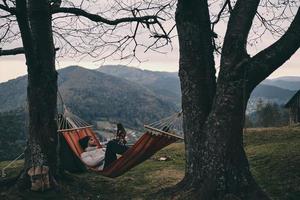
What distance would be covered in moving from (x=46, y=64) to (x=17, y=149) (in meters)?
54.1

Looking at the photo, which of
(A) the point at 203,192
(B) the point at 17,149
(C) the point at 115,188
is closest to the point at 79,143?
(C) the point at 115,188

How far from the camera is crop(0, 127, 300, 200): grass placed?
757 centimetres

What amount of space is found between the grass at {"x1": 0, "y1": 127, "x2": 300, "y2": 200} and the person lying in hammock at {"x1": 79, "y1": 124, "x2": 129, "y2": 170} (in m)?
0.36

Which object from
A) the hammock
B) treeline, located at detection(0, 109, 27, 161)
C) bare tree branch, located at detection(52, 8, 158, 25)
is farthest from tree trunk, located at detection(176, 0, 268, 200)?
treeline, located at detection(0, 109, 27, 161)

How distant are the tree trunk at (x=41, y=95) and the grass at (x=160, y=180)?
600 millimetres

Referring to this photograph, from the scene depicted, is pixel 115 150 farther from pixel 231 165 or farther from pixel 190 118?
pixel 231 165

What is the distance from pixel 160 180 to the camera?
9.09 m

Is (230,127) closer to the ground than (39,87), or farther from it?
closer to the ground

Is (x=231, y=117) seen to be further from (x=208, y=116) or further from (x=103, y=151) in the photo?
(x=103, y=151)

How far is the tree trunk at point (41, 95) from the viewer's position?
782 cm

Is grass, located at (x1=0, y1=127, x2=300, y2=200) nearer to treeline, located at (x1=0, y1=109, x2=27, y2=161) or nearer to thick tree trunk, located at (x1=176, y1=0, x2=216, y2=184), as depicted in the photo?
thick tree trunk, located at (x1=176, y1=0, x2=216, y2=184)

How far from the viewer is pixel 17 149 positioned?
195ft

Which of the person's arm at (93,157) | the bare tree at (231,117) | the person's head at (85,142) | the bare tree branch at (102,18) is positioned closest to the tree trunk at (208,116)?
the bare tree at (231,117)

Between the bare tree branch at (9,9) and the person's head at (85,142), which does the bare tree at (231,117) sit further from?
the person's head at (85,142)
